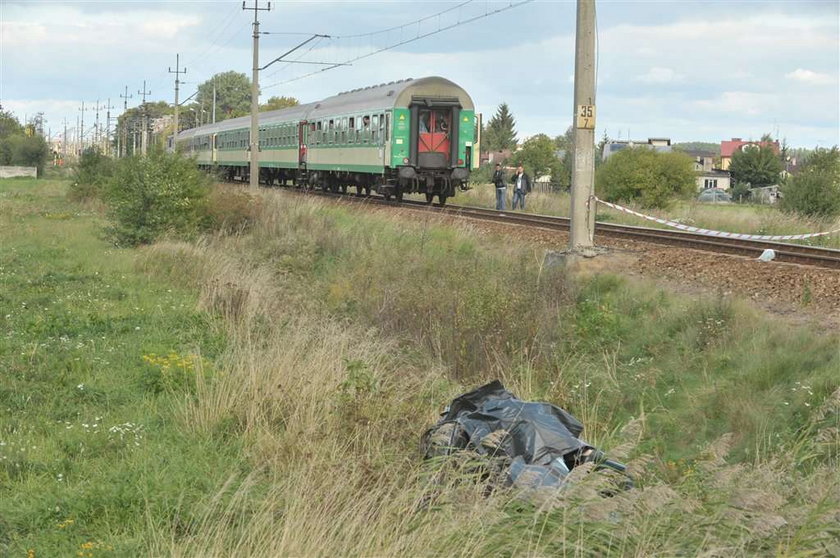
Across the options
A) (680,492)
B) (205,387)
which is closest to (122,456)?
(205,387)

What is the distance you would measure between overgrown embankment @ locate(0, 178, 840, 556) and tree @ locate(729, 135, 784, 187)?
79483mm

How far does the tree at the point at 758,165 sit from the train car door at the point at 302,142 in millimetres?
60727

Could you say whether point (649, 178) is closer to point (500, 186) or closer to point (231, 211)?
point (500, 186)

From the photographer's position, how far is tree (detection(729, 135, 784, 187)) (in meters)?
89.6

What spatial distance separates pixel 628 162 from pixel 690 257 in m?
21.4

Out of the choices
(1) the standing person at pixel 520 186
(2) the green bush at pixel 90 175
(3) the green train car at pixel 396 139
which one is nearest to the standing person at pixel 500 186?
(1) the standing person at pixel 520 186

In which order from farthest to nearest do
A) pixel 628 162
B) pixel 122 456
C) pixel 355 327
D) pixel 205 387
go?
pixel 628 162
pixel 355 327
pixel 205 387
pixel 122 456

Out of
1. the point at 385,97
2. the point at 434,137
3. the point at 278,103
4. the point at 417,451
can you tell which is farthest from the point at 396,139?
the point at 278,103

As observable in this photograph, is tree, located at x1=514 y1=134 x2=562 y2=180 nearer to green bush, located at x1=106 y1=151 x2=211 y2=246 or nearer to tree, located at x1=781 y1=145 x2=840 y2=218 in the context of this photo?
tree, located at x1=781 y1=145 x2=840 y2=218

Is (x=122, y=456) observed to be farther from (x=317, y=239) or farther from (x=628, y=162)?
(x=628, y=162)

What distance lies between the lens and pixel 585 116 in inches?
578

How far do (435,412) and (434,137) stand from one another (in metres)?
21.3

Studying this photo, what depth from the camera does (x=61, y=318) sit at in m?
11.7

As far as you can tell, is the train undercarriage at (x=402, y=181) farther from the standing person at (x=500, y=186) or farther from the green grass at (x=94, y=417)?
the green grass at (x=94, y=417)
